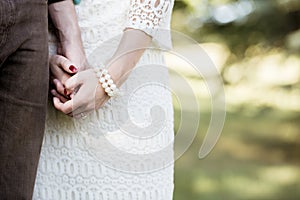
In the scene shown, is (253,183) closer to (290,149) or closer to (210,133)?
(290,149)

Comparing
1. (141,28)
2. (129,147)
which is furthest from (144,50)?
(129,147)

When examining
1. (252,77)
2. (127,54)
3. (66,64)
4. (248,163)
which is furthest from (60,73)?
(248,163)

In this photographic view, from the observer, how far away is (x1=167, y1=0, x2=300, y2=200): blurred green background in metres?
4.07

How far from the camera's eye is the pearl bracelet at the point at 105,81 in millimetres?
1512

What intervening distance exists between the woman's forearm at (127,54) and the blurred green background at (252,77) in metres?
1.74

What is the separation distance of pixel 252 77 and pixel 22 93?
9.64ft

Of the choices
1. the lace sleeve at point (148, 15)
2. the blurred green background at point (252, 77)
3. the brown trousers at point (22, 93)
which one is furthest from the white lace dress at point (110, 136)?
the blurred green background at point (252, 77)

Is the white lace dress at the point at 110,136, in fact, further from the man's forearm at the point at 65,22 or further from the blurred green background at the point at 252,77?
the blurred green background at the point at 252,77

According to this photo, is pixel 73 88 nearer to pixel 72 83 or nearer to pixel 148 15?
pixel 72 83

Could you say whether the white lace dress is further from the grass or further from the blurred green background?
the grass

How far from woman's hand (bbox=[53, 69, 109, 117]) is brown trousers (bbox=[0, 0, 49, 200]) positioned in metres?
0.11

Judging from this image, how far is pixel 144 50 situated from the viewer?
5.16 feet

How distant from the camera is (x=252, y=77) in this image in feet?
13.7

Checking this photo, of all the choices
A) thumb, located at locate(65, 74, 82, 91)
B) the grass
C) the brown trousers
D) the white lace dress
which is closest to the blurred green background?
the grass
